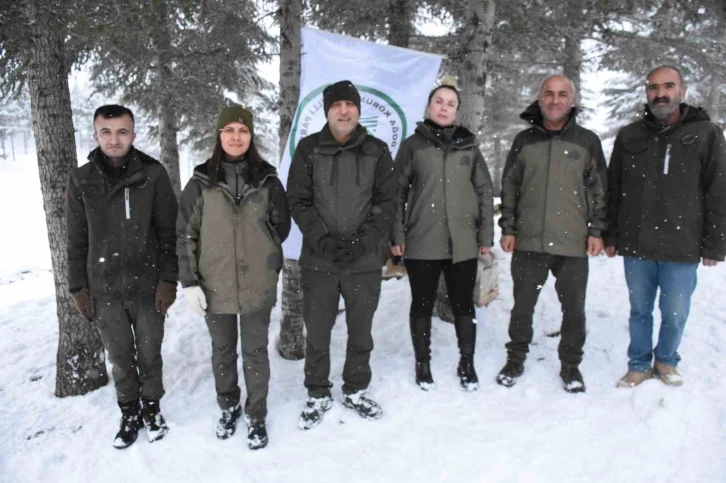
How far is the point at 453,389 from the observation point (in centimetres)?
433

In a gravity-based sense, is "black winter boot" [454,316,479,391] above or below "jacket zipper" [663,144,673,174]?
below

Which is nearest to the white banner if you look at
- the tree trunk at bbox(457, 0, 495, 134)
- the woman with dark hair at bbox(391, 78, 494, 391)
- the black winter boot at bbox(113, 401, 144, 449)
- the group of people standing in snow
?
the tree trunk at bbox(457, 0, 495, 134)

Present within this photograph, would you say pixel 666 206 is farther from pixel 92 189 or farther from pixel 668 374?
pixel 92 189

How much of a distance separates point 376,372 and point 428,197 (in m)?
1.88

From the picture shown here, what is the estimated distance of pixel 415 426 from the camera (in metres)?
3.81

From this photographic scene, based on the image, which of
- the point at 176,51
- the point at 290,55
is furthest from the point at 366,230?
the point at 176,51

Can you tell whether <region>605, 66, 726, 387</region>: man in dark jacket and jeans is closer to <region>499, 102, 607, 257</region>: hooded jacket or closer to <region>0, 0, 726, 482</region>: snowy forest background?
<region>499, 102, 607, 257</region>: hooded jacket

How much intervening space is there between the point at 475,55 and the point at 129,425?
5092 millimetres

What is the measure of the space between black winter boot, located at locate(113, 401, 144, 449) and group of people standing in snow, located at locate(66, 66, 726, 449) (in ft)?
0.04

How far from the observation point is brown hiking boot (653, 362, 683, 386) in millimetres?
4113

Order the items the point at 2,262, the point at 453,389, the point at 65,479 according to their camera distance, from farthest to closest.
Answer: the point at 2,262 < the point at 453,389 < the point at 65,479

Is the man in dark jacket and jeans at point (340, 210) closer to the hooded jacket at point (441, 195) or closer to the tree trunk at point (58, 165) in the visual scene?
the hooded jacket at point (441, 195)

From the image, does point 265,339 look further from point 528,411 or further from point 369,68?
point 369,68

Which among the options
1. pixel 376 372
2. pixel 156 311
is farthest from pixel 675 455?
pixel 156 311
